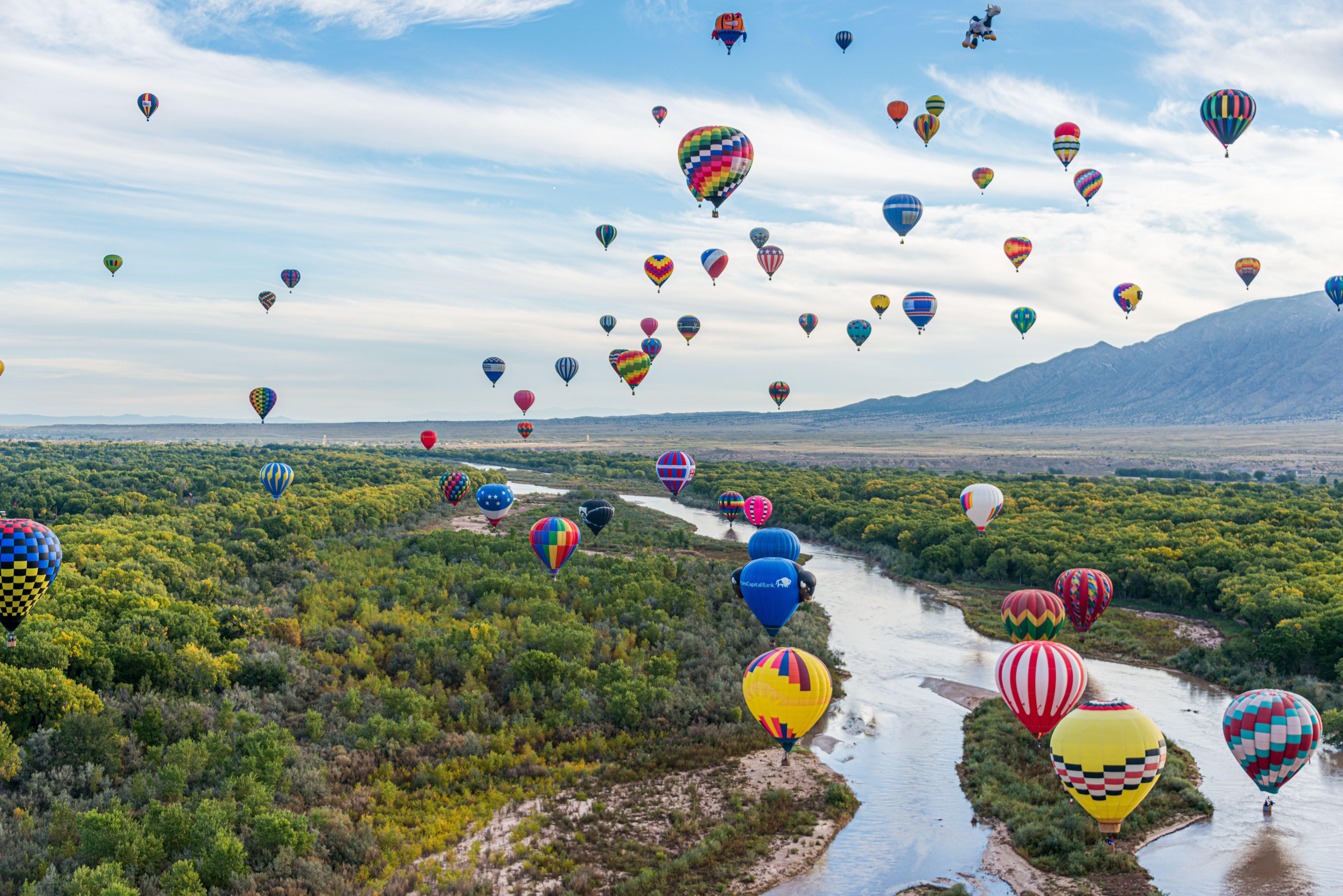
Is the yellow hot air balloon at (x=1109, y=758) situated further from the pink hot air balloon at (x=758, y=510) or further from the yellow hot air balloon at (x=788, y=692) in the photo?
the pink hot air balloon at (x=758, y=510)

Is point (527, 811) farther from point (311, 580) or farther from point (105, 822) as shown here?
point (311, 580)

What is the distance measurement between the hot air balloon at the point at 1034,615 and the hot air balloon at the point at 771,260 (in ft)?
128

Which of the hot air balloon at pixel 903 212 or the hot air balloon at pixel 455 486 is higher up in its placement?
the hot air balloon at pixel 903 212

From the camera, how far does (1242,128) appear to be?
52344 millimetres

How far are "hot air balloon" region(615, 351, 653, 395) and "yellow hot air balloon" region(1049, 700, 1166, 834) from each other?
55744mm

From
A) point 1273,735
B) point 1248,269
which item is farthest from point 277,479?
point 1248,269

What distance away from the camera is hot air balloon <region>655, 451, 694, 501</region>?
74062mm

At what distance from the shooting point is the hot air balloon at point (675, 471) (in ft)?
243

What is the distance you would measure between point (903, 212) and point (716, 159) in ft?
63.4

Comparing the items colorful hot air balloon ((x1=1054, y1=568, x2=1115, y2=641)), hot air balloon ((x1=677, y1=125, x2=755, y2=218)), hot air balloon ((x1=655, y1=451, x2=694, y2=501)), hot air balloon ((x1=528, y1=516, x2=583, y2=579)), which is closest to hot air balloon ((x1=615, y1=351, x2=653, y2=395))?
hot air balloon ((x1=655, y1=451, x2=694, y2=501))

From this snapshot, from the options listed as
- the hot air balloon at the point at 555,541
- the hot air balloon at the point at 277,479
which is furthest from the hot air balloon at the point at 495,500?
the hot air balloon at the point at 555,541

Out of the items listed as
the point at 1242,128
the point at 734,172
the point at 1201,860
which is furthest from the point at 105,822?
the point at 1242,128

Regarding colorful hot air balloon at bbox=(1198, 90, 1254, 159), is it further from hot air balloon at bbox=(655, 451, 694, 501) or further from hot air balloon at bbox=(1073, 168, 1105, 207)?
hot air balloon at bbox=(655, 451, 694, 501)

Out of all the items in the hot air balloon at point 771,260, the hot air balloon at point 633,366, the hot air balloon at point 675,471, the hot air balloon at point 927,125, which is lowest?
the hot air balloon at point 675,471
